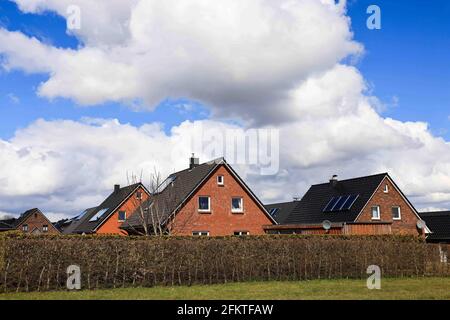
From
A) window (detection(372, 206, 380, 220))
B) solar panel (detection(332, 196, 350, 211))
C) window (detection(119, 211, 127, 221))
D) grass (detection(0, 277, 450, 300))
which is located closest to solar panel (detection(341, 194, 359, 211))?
solar panel (detection(332, 196, 350, 211))

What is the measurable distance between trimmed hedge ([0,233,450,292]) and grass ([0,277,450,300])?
101 cm

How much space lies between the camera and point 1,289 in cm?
1727

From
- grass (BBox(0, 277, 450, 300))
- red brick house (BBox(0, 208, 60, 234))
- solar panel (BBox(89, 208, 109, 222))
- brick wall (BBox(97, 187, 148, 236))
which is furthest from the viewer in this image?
red brick house (BBox(0, 208, 60, 234))

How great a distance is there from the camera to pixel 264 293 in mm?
16547

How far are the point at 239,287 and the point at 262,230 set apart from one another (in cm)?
1782

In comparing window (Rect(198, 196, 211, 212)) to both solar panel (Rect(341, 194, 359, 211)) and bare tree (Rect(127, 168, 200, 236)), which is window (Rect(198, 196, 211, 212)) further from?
solar panel (Rect(341, 194, 359, 211))

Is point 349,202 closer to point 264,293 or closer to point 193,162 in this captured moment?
point 193,162

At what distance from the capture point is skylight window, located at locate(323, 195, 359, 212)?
40.0 metres

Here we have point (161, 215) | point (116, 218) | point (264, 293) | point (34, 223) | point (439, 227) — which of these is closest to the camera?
point (264, 293)

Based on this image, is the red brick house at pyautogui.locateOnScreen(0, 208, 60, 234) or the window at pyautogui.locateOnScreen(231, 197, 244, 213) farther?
the red brick house at pyautogui.locateOnScreen(0, 208, 60, 234)

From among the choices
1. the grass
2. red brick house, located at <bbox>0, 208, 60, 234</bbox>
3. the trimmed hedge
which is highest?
red brick house, located at <bbox>0, 208, 60, 234</bbox>

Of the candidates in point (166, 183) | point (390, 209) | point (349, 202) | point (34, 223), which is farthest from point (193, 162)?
point (34, 223)

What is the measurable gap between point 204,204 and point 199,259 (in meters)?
14.9

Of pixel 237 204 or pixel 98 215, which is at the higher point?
pixel 237 204
